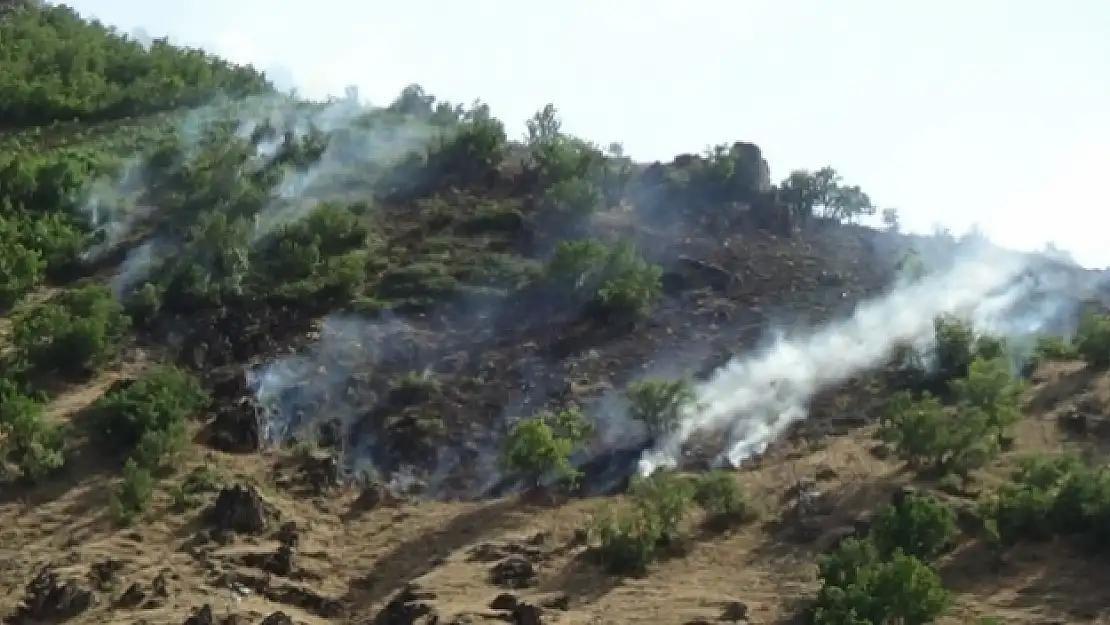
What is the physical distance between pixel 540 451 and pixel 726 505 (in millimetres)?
3359

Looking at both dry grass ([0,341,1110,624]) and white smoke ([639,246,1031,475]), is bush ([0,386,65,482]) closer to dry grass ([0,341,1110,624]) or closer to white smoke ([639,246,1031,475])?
dry grass ([0,341,1110,624])

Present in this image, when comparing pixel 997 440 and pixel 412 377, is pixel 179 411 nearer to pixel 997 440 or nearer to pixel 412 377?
pixel 412 377

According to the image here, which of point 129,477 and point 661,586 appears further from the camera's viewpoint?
point 129,477

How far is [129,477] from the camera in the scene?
2395 cm

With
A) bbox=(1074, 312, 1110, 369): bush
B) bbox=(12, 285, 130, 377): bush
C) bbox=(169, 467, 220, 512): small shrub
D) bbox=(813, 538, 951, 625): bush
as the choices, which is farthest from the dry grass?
bbox=(12, 285, 130, 377): bush

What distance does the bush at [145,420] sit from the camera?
82.4ft

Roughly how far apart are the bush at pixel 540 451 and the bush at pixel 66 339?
9151 mm

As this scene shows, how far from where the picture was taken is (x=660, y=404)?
1056 inches

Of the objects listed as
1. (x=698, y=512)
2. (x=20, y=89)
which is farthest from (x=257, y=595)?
(x=20, y=89)

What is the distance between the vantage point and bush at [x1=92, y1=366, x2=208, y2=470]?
82.4 feet

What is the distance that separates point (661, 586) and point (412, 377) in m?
9.58

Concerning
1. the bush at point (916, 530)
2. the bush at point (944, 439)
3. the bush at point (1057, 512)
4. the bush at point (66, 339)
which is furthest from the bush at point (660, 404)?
the bush at point (66, 339)

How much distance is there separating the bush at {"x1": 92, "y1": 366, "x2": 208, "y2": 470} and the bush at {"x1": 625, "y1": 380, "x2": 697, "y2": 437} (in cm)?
854

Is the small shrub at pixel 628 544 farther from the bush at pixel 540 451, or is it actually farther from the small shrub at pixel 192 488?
the small shrub at pixel 192 488
